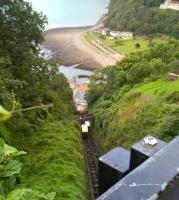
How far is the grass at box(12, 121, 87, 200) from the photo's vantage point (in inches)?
360

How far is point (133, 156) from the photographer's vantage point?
131 inches

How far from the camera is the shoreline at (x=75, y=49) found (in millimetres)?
59997

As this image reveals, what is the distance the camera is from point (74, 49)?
65.5 meters

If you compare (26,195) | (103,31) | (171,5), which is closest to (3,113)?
(26,195)

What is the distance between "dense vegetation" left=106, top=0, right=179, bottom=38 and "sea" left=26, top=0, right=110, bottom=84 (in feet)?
Result: 21.3

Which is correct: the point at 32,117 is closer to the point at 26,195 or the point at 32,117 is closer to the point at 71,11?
the point at 26,195

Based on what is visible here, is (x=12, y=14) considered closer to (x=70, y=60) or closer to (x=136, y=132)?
(x=136, y=132)

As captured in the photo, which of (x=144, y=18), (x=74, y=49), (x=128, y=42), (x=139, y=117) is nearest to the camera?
(x=139, y=117)

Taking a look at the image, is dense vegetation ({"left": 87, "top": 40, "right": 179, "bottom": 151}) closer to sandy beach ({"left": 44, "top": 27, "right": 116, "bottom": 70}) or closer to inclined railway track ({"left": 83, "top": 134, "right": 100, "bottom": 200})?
inclined railway track ({"left": 83, "top": 134, "right": 100, "bottom": 200})

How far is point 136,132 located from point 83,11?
243 feet

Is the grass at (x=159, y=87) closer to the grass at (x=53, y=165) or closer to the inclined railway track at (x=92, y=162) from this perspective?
the inclined railway track at (x=92, y=162)

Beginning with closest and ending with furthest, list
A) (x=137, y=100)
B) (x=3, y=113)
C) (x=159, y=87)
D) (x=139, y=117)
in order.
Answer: (x=3, y=113), (x=139, y=117), (x=137, y=100), (x=159, y=87)

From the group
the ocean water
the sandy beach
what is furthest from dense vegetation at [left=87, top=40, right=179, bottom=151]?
the ocean water

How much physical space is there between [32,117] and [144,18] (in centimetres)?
6092
